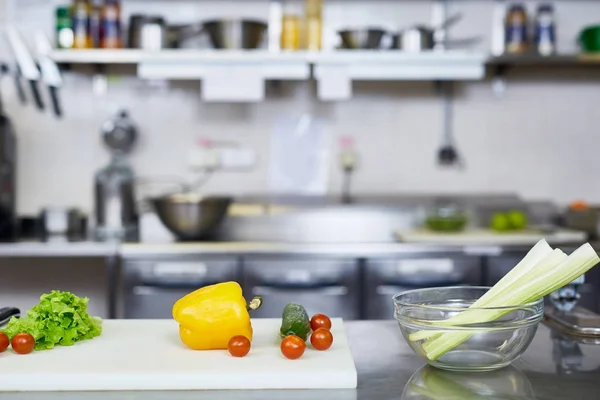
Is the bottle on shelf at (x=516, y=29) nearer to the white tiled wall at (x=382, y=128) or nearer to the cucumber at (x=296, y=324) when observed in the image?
the white tiled wall at (x=382, y=128)

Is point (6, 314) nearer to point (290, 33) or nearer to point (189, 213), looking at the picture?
point (189, 213)

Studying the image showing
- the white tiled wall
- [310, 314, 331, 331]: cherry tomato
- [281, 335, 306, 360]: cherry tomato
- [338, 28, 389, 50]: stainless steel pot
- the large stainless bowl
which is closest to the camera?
[281, 335, 306, 360]: cherry tomato

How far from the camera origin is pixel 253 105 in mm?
3645

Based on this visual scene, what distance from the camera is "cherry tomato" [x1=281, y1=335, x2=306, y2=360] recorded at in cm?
119

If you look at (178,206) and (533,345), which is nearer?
(533,345)

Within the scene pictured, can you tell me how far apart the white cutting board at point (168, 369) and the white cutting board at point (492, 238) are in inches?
70.0

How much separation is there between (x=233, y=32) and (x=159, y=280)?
1.13 metres

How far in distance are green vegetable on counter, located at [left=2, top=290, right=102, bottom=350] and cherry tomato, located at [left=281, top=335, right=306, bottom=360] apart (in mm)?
366

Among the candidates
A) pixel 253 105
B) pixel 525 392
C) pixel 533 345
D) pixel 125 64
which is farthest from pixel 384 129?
pixel 525 392

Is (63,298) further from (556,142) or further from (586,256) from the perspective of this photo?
(556,142)

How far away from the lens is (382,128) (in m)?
3.65

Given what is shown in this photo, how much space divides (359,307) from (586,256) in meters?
1.85

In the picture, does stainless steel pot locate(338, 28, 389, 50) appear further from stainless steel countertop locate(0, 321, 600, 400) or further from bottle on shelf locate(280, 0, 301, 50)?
stainless steel countertop locate(0, 321, 600, 400)

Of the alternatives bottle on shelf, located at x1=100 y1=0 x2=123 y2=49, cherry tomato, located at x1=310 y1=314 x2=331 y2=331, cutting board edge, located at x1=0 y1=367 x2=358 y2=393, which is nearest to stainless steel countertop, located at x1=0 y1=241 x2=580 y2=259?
bottle on shelf, located at x1=100 y1=0 x2=123 y2=49
